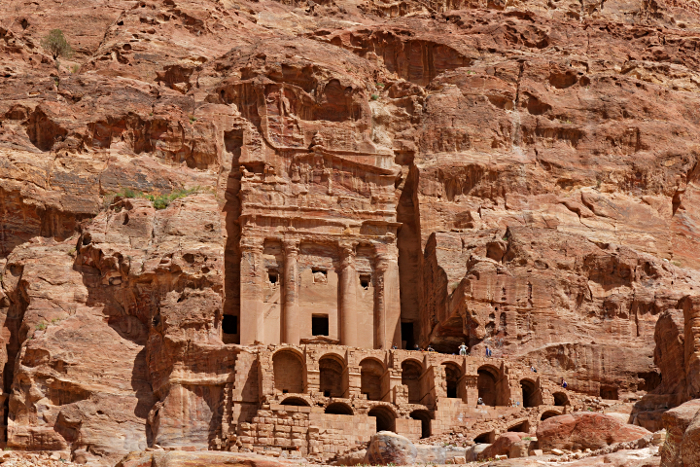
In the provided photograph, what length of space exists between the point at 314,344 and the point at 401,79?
20.6 metres

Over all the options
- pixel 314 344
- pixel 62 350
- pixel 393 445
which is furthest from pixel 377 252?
pixel 393 445

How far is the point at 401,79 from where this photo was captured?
77188mm

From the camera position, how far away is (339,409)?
58625 millimetres

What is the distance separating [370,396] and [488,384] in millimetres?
5598

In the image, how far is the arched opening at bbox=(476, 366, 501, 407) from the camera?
2447 inches

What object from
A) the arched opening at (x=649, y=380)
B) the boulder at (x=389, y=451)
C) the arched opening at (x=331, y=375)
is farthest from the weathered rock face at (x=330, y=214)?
the boulder at (x=389, y=451)

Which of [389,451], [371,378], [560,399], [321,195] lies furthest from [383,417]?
[321,195]

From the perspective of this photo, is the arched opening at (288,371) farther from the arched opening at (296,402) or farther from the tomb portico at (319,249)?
the tomb portico at (319,249)

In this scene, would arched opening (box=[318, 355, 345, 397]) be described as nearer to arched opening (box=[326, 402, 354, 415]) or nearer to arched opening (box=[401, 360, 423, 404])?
arched opening (box=[326, 402, 354, 415])

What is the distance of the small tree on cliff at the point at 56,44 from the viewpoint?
7769cm

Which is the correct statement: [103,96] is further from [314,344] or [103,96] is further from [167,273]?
[314,344]

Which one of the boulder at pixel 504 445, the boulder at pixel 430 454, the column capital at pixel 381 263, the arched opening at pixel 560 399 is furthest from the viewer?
the column capital at pixel 381 263

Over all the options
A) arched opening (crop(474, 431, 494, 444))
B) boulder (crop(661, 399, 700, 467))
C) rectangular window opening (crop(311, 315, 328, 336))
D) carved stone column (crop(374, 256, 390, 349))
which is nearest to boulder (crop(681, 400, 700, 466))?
boulder (crop(661, 399, 700, 467))

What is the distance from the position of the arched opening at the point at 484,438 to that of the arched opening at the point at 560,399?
5.76 metres
